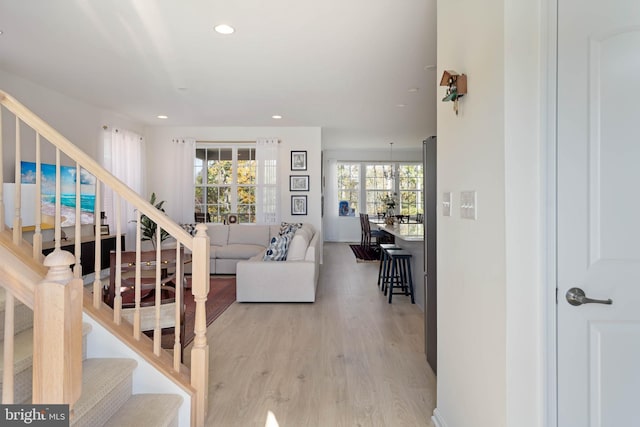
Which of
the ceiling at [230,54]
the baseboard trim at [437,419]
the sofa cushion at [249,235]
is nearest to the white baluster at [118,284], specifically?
the ceiling at [230,54]

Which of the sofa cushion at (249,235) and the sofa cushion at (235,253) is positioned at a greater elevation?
the sofa cushion at (249,235)

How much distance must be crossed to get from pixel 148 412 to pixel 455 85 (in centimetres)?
216

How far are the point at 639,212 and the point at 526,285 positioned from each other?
456 mm

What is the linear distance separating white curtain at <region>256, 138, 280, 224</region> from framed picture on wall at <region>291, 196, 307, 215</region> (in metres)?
0.29

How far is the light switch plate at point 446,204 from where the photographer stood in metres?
1.82

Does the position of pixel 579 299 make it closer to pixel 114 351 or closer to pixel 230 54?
pixel 114 351

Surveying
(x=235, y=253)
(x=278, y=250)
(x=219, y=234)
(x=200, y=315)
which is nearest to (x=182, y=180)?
(x=219, y=234)

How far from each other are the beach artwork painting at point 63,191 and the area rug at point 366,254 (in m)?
4.86

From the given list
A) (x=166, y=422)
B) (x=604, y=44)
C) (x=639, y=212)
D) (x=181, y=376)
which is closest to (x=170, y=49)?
(x=181, y=376)

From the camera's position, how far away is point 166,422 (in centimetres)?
165

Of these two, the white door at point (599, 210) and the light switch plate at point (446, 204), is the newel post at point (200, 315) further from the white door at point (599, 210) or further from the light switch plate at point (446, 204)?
the white door at point (599, 210)

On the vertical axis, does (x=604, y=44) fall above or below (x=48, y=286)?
above

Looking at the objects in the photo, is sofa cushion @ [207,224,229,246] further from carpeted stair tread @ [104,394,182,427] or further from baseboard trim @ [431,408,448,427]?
baseboard trim @ [431,408,448,427]

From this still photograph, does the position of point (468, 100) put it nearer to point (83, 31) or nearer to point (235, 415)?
point (235, 415)
